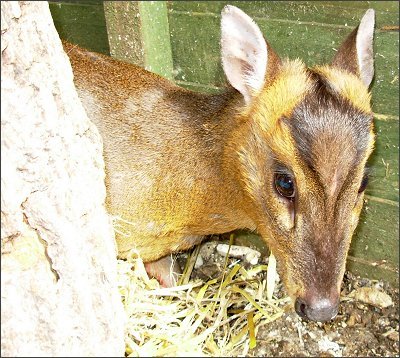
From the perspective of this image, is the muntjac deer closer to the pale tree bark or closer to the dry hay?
the dry hay

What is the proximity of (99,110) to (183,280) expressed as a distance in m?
1.34

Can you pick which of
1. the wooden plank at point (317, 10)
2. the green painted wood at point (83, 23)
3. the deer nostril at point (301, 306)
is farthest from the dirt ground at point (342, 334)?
the green painted wood at point (83, 23)

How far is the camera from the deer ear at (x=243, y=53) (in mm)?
3795

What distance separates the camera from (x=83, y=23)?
5.62 meters

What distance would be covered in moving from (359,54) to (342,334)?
1.76 metres

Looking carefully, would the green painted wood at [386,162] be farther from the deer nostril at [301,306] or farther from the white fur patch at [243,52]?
the deer nostril at [301,306]

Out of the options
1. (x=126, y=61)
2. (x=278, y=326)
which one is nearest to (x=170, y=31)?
(x=126, y=61)

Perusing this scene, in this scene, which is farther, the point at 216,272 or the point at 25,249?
the point at 216,272

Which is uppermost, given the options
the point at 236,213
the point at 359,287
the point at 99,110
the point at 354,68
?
the point at 354,68

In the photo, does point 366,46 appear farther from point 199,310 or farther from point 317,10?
point 199,310

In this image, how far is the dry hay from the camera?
389 centimetres

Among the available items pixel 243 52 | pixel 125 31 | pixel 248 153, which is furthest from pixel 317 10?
pixel 125 31

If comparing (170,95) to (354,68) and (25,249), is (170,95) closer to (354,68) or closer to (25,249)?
(354,68)

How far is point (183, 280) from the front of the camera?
490 cm
